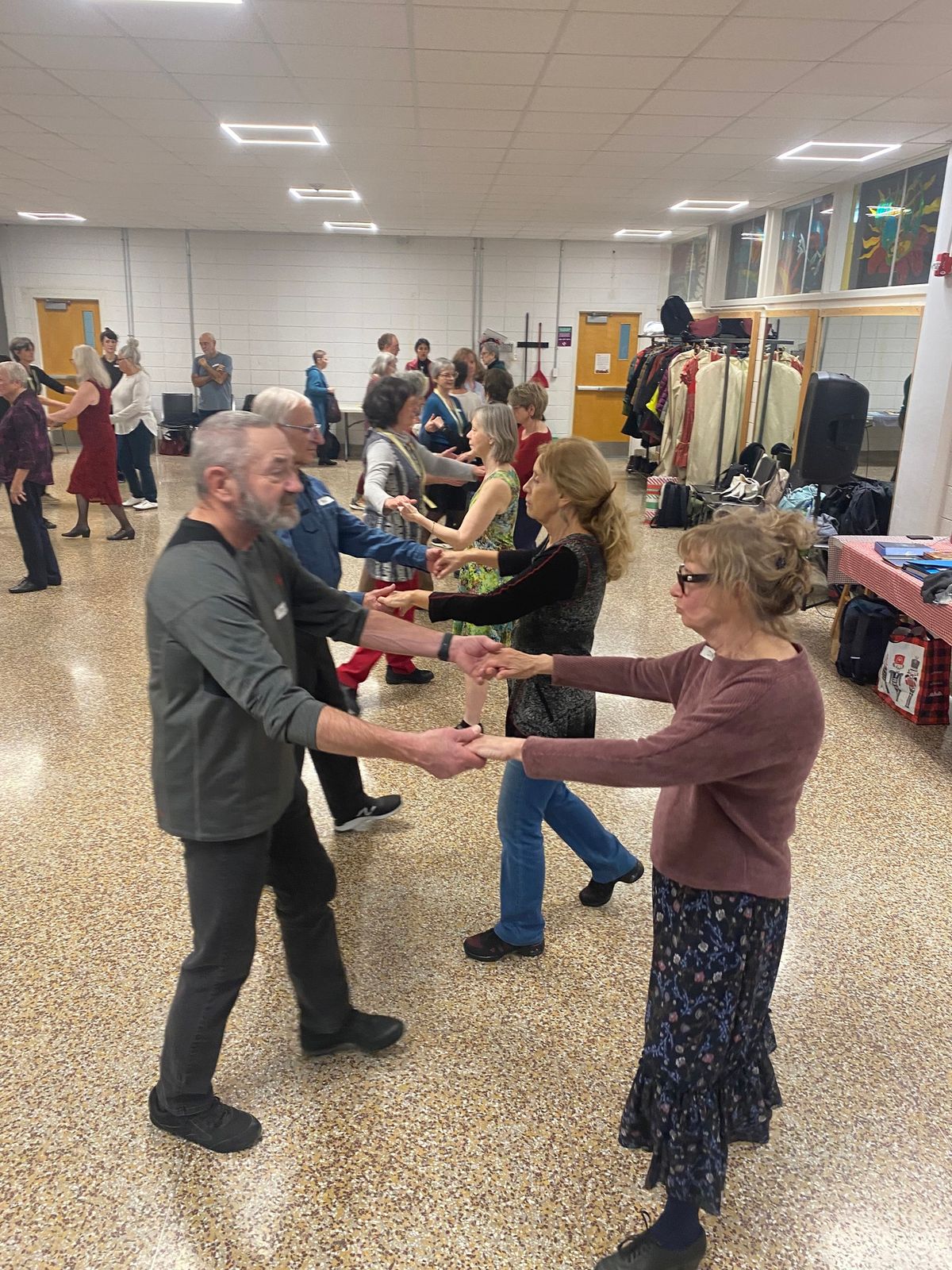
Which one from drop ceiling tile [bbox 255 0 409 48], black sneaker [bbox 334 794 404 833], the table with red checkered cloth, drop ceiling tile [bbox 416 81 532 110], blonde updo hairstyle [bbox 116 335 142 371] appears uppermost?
drop ceiling tile [bbox 416 81 532 110]

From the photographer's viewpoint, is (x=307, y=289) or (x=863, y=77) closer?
(x=863, y=77)

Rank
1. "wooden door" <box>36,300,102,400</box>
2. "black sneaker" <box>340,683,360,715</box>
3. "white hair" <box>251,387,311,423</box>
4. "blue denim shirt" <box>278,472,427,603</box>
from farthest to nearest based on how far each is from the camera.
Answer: "wooden door" <box>36,300,102,400</box> < "black sneaker" <box>340,683,360,715</box> < "blue denim shirt" <box>278,472,427,603</box> < "white hair" <box>251,387,311,423</box>

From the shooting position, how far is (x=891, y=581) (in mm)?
4277

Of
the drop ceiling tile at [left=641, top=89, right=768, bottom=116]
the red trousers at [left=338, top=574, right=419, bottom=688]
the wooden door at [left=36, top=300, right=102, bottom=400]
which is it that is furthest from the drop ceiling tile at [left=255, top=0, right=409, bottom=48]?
the wooden door at [left=36, top=300, right=102, bottom=400]

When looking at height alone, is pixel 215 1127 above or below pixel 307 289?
below

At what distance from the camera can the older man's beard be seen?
166 centimetres

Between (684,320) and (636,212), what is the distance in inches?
50.5

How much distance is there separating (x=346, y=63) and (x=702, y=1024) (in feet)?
16.1

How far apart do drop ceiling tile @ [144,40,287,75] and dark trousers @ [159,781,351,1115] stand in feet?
13.6

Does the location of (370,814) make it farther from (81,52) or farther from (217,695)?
(81,52)

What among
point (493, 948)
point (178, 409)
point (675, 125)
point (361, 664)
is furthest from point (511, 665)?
point (178, 409)

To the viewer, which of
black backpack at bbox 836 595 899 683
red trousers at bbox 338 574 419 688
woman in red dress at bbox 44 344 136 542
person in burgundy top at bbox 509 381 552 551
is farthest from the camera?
woman in red dress at bbox 44 344 136 542

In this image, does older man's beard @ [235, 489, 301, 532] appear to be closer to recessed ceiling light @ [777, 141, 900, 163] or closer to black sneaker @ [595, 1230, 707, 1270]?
black sneaker @ [595, 1230, 707, 1270]

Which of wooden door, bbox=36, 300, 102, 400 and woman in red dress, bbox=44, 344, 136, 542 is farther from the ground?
wooden door, bbox=36, 300, 102, 400
